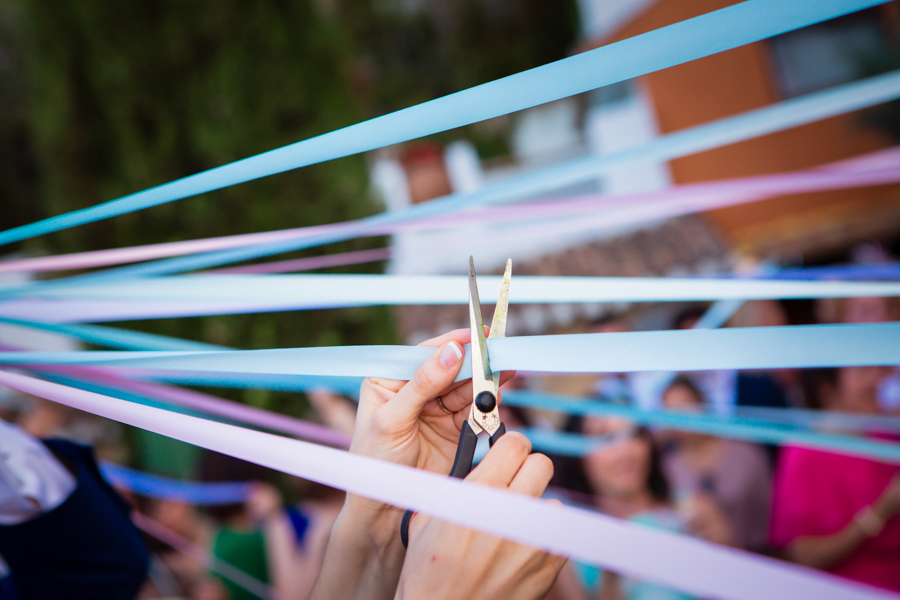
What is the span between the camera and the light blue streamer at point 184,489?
2994mm

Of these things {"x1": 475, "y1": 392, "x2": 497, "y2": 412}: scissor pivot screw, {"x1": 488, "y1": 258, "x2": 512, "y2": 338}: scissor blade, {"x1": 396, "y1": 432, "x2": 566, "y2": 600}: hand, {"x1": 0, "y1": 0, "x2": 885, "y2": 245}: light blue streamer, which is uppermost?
{"x1": 0, "y1": 0, "x2": 885, "y2": 245}: light blue streamer

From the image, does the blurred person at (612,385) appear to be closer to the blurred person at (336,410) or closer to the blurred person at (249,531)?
the blurred person at (336,410)

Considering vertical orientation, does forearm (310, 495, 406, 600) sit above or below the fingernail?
below

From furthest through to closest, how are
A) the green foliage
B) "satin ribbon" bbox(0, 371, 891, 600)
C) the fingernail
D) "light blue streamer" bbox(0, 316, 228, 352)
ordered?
the green foliage, "light blue streamer" bbox(0, 316, 228, 352), the fingernail, "satin ribbon" bbox(0, 371, 891, 600)

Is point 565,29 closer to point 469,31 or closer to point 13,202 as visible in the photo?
point 469,31

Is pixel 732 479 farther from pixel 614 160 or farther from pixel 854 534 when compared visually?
pixel 614 160

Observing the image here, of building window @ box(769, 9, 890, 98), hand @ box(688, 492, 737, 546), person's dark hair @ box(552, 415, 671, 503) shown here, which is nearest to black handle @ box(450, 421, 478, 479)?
hand @ box(688, 492, 737, 546)

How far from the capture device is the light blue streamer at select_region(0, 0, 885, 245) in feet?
2.56

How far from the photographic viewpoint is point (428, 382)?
0.88m

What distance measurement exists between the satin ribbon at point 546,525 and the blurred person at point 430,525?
100 mm

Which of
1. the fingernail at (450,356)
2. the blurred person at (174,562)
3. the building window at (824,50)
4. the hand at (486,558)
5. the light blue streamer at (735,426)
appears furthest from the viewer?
the building window at (824,50)

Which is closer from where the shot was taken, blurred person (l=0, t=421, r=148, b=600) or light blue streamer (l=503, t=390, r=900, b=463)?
blurred person (l=0, t=421, r=148, b=600)

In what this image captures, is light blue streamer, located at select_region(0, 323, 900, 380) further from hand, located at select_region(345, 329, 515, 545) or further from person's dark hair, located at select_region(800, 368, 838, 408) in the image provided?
person's dark hair, located at select_region(800, 368, 838, 408)

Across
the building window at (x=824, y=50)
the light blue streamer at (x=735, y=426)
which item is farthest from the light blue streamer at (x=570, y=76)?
the building window at (x=824, y=50)
